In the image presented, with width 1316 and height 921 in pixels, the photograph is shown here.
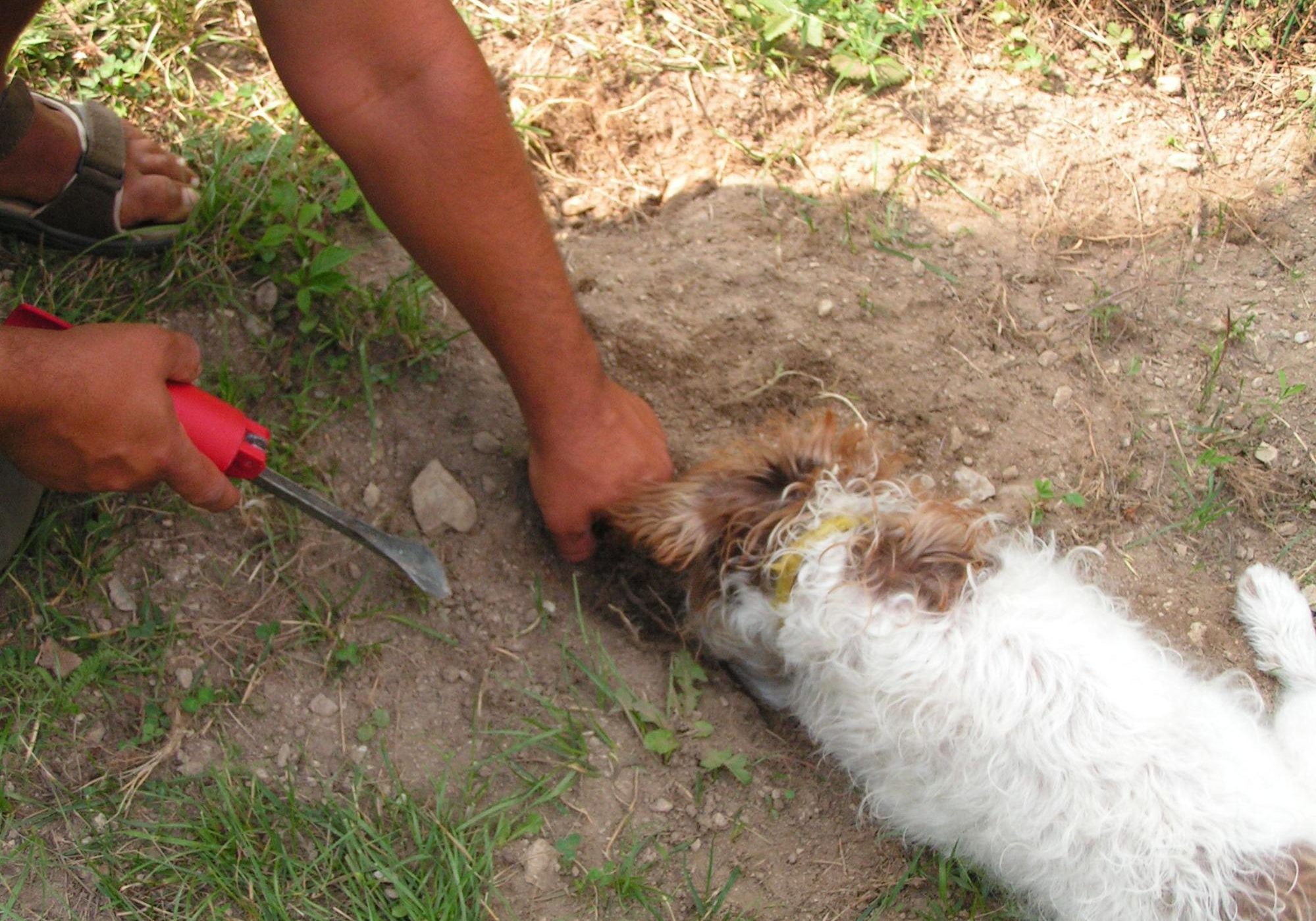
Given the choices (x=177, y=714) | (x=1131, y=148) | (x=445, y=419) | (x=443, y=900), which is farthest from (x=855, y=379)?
(x=177, y=714)

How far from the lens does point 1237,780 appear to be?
2.31m

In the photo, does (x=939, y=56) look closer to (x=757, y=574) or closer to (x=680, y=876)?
(x=757, y=574)

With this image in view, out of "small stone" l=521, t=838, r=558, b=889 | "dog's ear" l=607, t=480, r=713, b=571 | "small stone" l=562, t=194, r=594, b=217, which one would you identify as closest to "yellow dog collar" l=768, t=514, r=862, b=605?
"dog's ear" l=607, t=480, r=713, b=571

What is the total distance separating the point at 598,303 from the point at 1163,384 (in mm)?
1717

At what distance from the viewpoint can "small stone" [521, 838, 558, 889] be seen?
2479 millimetres

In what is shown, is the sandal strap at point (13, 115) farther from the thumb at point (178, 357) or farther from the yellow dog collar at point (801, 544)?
the yellow dog collar at point (801, 544)

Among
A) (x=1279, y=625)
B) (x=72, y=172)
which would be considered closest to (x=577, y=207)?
(x=72, y=172)

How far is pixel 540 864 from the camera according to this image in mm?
2494

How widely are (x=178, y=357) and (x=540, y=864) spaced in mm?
1341

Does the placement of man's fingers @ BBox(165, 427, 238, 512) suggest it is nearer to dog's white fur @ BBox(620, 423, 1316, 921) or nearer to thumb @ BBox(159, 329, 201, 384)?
thumb @ BBox(159, 329, 201, 384)

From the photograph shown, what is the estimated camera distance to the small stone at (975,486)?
3.11m

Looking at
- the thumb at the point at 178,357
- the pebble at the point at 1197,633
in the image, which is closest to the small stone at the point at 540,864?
the thumb at the point at 178,357

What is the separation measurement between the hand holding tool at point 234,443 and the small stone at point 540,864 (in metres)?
0.74

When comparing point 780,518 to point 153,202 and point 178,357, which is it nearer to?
point 178,357
